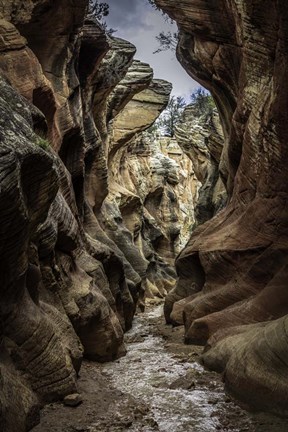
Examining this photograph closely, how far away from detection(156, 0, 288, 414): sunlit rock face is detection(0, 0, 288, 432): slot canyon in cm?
7

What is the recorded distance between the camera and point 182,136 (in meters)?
51.9

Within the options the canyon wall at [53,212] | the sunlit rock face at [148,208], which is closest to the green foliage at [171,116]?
the sunlit rock face at [148,208]

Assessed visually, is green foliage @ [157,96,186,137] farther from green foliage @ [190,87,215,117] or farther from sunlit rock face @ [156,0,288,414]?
sunlit rock face @ [156,0,288,414]

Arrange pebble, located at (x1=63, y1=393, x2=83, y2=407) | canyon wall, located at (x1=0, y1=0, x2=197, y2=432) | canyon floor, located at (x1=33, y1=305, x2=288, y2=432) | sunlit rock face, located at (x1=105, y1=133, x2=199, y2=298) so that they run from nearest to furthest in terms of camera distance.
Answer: canyon wall, located at (x1=0, y1=0, x2=197, y2=432) → canyon floor, located at (x1=33, y1=305, x2=288, y2=432) → pebble, located at (x1=63, y1=393, x2=83, y2=407) → sunlit rock face, located at (x1=105, y1=133, x2=199, y2=298)

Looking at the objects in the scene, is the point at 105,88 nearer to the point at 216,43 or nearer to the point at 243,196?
the point at 216,43

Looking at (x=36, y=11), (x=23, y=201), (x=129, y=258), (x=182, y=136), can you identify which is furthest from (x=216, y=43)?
(x=182, y=136)

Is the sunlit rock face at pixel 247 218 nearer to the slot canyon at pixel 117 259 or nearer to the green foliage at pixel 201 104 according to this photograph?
the slot canyon at pixel 117 259

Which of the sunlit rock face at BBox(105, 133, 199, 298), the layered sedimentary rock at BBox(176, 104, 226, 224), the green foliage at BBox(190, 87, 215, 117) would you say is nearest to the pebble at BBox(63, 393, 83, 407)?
the sunlit rock face at BBox(105, 133, 199, 298)

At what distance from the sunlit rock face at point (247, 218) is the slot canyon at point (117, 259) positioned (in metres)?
0.07

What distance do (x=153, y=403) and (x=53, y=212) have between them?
6355mm

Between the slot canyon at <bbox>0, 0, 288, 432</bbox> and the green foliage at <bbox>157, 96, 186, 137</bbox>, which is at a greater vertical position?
the green foliage at <bbox>157, 96, 186, 137</bbox>

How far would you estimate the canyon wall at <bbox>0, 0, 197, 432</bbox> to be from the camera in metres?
8.30

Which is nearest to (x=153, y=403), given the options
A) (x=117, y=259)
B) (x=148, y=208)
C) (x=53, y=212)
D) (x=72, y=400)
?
(x=72, y=400)

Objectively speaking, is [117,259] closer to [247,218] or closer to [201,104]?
[247,218]
